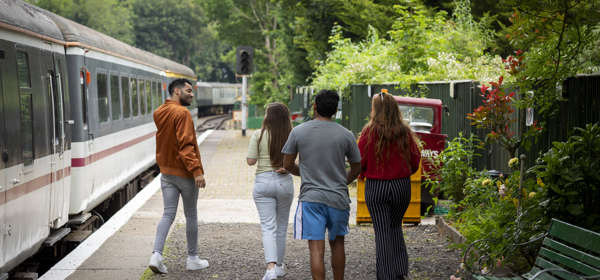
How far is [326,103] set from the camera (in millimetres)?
5457

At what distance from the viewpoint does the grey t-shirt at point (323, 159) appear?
543 centimetres

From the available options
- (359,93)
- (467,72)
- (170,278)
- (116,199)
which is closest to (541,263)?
(170,278)

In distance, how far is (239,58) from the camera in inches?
1002

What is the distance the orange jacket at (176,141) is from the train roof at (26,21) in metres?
1.49

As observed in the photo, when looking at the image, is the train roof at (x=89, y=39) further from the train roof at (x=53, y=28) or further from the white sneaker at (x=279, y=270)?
the white sneaker at (x=279, y=270)

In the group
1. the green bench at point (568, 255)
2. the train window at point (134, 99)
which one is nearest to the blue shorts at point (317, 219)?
the green bench at point (568, 255)

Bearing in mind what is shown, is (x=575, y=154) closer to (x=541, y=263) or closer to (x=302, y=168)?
(x=541, y=263)

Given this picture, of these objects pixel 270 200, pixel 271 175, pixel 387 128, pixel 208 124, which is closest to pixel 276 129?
pixel 271 175

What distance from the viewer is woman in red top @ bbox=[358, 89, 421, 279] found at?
19.4 ft

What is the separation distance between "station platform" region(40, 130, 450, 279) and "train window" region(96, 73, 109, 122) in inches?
57.7

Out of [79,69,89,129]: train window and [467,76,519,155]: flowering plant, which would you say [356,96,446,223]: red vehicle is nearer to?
[467,76,519,155]: flowering plant

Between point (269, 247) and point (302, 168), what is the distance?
3.92 ft

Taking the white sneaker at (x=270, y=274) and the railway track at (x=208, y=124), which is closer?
the white sneaker at (x=270, y=274)

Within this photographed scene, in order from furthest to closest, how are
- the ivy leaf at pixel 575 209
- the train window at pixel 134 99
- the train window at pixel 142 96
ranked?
the train window at pixel 142 96 < the train window at pixel 134 99 < the ivy leaf at pixel 575 209
